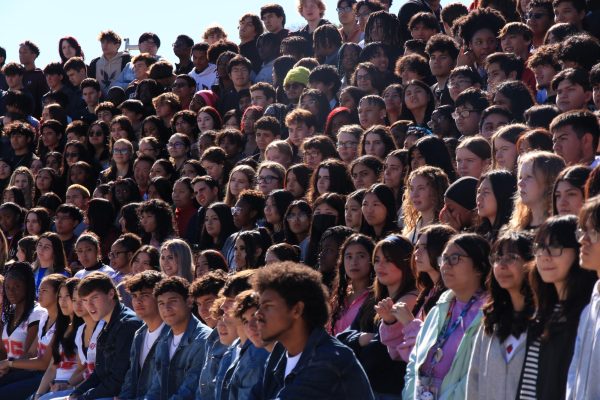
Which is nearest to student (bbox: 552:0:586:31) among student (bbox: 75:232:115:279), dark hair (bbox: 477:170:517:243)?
dark hair (bbox: 477:170:517:243)

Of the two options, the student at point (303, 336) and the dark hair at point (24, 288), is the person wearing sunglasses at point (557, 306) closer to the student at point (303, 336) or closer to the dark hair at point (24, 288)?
the student at point (303, 336)

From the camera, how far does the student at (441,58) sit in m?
12.1

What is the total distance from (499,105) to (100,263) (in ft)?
15.9

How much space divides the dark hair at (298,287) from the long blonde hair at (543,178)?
156 centimetres

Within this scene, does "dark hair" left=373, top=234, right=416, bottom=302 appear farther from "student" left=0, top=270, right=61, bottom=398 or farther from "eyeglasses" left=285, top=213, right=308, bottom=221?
"student" left=0, top=270, right=61, bottom=398

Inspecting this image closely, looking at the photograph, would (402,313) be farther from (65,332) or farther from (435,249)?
(65,332)

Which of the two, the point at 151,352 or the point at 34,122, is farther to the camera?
the point at 34,122

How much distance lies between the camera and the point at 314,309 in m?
6.48

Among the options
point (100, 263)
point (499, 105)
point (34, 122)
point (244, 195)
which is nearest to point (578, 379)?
point (499, 105)

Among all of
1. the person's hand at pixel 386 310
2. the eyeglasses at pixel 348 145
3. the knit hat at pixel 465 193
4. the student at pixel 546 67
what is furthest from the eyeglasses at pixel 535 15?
the person's hand at pixel 386 310

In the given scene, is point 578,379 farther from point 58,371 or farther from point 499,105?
point 58,371

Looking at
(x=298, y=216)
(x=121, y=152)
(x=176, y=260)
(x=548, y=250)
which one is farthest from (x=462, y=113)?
(x=121, y=152)

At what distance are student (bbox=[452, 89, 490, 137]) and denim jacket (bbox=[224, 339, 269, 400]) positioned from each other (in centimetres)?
332

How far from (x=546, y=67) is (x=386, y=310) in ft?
12.2
